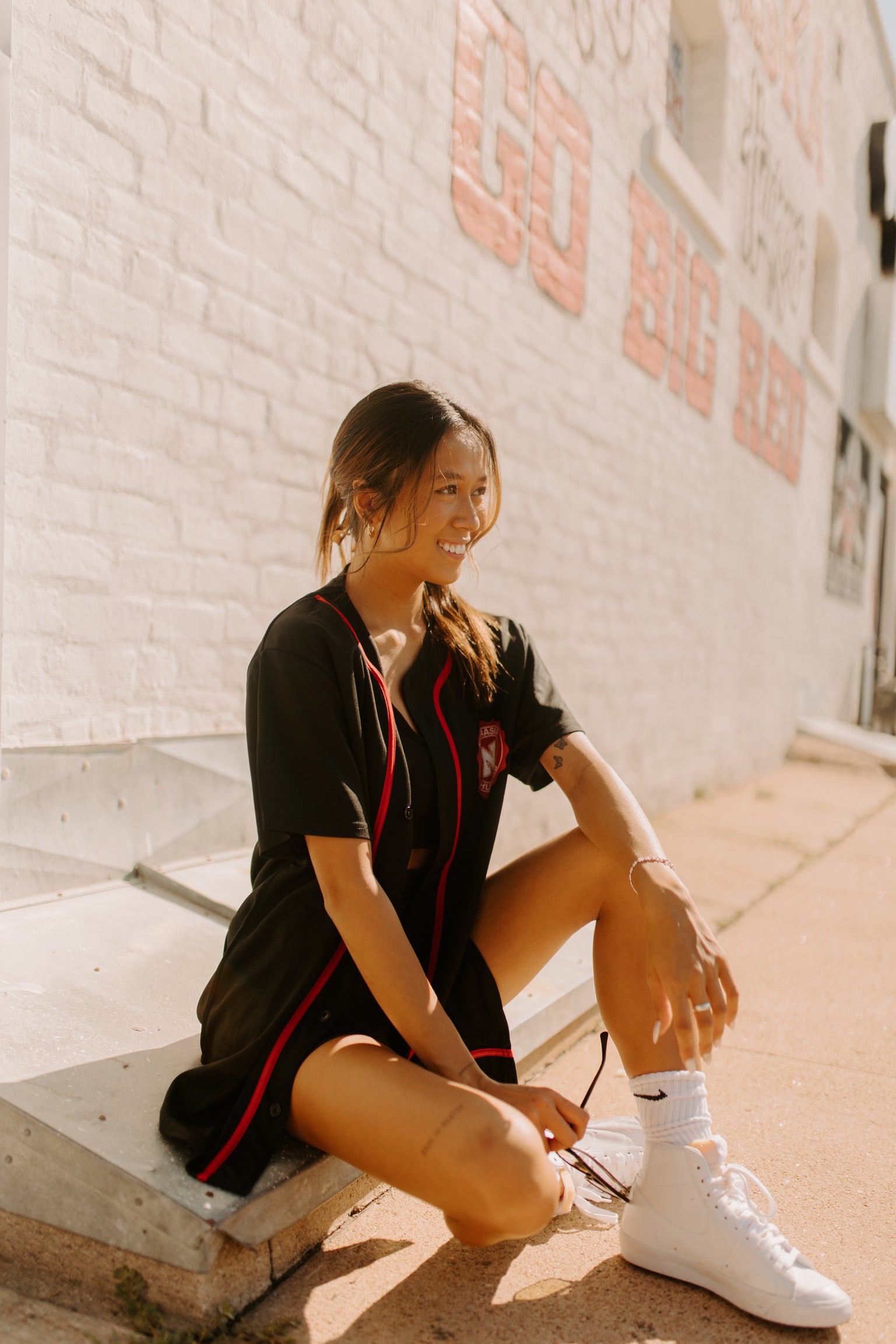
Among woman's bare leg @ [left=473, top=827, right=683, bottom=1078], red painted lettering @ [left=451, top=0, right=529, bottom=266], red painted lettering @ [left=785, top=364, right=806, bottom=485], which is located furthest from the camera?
red painted lettering @ [left=785, top=364, right=806, bottom=485]

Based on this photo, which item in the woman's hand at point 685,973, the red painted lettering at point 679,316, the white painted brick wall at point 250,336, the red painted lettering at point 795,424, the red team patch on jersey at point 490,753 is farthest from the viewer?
the red painted lettering at point 795,424

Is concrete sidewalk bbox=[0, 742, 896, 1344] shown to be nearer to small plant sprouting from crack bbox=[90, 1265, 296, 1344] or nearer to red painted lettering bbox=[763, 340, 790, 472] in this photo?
small plant sprouting from crack bbox=[90, 1265, 296, 1344]

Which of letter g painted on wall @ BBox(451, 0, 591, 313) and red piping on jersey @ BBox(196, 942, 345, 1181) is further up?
letter g painted on wall @ BBox(451, 0, 591, 313)

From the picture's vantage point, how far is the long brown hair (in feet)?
6.25

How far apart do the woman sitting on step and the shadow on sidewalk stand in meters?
0.04

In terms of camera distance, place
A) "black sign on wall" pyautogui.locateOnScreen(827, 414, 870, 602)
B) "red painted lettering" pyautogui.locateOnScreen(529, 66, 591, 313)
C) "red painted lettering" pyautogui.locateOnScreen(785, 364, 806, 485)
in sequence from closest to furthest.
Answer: "red painted lettering" pyautogui.locateOnScreen(529, 66, 591, 313)
"red painted lettering" pyautogui.locateOnScreen(785, 364, 806, 485)
"black sign on wall" pyautogui.locateOnScreen(827, 414, 870, 602)

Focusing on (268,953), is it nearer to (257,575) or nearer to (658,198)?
(257,575)

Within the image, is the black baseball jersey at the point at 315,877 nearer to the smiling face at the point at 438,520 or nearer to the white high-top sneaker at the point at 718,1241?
the smiling face at the point at 438,520

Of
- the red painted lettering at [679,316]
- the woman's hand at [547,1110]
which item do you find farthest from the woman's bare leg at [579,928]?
the red painted lettering at [679,316]

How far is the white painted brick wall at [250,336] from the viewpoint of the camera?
8.29ft

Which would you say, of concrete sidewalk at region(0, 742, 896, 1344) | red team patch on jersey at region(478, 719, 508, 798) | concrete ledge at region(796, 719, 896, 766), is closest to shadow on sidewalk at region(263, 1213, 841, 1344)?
concrete sidewalk at region(0, 742, 896, 1344)

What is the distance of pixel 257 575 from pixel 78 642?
0.73 metres

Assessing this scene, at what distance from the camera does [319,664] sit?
173 centimetres

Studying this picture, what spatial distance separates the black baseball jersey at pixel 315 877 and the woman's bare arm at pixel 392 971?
0.21 ft
